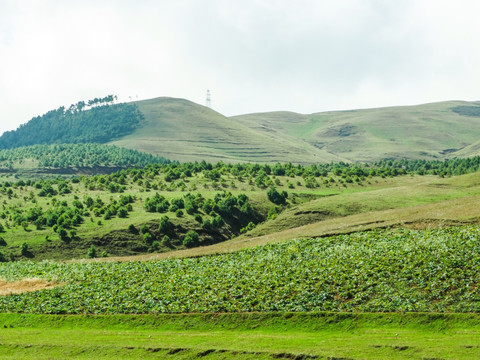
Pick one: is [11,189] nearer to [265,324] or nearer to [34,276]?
[34,276]

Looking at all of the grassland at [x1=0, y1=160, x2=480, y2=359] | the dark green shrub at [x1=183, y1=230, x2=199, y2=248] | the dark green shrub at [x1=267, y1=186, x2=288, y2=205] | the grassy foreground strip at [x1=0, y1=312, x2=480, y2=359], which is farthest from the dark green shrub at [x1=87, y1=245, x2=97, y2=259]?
the grassy foreground strip at [x1=0, y1=312, x2=480, y2=359]

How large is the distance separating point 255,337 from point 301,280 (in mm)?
11944

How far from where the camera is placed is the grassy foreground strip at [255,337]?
3030cm

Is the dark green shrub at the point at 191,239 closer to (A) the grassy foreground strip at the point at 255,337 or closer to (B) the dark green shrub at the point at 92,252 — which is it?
(B) the dark green shrub at the point at 92,252

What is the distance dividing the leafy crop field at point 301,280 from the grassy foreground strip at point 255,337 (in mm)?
1698

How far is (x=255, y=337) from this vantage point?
116 ft

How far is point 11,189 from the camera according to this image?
6403 inches

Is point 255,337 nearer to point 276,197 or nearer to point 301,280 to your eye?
point 301,280

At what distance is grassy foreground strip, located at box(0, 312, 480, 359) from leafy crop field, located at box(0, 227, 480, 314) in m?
1.70

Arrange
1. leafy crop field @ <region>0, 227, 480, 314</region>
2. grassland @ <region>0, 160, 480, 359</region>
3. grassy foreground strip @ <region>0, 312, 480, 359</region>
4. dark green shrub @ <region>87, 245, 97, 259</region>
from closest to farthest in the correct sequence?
grassy foreground strip @ <region>0, 312, 480, 359</region>
grassland @ <region>0, 160, 480, 359</region>
leafy crop field @ <region>0, 227, 480, 314</region>
dark green shrub @ <region>87, 245, 97, 259</region>

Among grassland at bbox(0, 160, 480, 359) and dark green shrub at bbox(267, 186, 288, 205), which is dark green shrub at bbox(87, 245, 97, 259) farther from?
dark green shrub at bbox(267, 186, 288, 205)

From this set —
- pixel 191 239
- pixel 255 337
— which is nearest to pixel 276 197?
pixel 191 239

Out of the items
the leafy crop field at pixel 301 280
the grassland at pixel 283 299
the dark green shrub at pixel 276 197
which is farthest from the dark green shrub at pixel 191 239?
the leafy crop field at pixel 301 280

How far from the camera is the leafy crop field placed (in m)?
40.1
